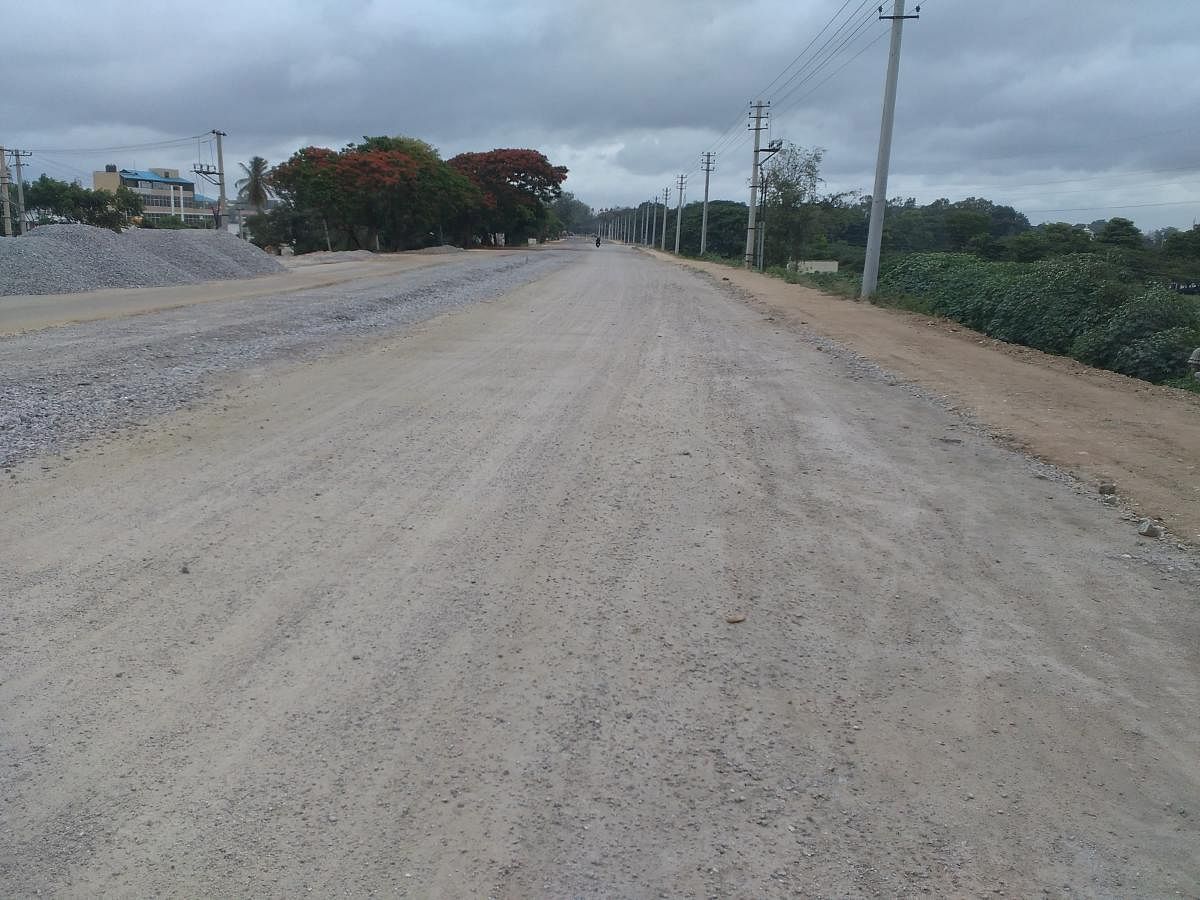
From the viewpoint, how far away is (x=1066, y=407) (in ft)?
33.8

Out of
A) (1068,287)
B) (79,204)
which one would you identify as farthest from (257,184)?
(1068,287)

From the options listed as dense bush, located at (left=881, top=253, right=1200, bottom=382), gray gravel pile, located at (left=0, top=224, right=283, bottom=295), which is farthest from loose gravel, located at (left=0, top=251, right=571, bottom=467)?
dense bush, located at (left=881, top=253, right=1200, bottom=382)

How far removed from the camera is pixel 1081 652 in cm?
438

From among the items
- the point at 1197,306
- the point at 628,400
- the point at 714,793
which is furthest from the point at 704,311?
the point at 714,793

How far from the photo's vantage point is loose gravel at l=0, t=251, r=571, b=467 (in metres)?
8.27

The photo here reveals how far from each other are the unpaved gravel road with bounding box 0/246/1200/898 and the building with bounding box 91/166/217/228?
132 metres

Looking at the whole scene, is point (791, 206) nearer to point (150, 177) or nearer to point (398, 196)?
point (398, 196)

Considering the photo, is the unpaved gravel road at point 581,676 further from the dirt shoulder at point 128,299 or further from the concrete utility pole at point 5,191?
the concrete utility pole at point 5,191

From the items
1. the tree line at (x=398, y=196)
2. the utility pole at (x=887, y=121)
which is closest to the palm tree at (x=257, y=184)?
the tree line at (x=398, y=196)

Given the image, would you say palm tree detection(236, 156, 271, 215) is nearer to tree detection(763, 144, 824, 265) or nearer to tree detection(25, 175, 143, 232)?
tree detection(25, 175, 143, 232)

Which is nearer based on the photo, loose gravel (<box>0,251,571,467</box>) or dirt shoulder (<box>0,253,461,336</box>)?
loose gravel (<box>0,251,571,467</box>)

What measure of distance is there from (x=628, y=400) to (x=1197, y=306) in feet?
31.9

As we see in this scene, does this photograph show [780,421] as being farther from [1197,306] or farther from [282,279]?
[282,279]

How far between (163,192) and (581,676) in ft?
Result: 532
